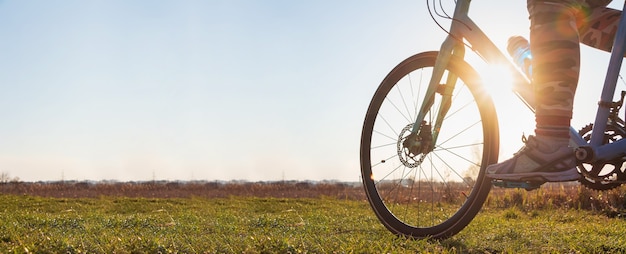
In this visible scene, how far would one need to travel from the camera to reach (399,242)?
363cm

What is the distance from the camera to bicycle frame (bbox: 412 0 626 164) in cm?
314

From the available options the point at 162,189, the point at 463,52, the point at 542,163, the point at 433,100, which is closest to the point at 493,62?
the point at 463,52

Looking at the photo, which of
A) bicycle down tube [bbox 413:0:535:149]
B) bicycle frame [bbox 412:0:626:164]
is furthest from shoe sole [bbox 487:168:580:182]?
bicycle down tube [bbox 413:0:535:149]

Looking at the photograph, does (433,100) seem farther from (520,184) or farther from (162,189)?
(162,189)

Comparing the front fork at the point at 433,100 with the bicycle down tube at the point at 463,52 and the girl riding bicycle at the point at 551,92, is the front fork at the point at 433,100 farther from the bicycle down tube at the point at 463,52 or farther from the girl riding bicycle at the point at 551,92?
the girl riding bicycle at the point at 551,92

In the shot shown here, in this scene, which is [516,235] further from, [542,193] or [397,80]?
[542,193]

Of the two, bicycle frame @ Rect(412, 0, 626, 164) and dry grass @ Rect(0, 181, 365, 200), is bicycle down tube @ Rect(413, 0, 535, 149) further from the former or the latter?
dry grass @ Rect(0, 181, 365, 200)

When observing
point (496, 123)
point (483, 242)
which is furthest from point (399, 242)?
point (496, 123)

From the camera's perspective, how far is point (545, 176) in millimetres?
3072

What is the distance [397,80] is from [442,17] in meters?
0.63

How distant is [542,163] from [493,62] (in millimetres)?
904

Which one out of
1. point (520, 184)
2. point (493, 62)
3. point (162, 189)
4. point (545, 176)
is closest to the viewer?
point (545, 176)

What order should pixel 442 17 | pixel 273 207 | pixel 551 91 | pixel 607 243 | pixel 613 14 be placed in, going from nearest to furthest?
pixel 551 91 < pixel 613 14 < pixel 607 243 < pixel 442 17 < pixel 273 207

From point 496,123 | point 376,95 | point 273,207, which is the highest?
point 376,95
